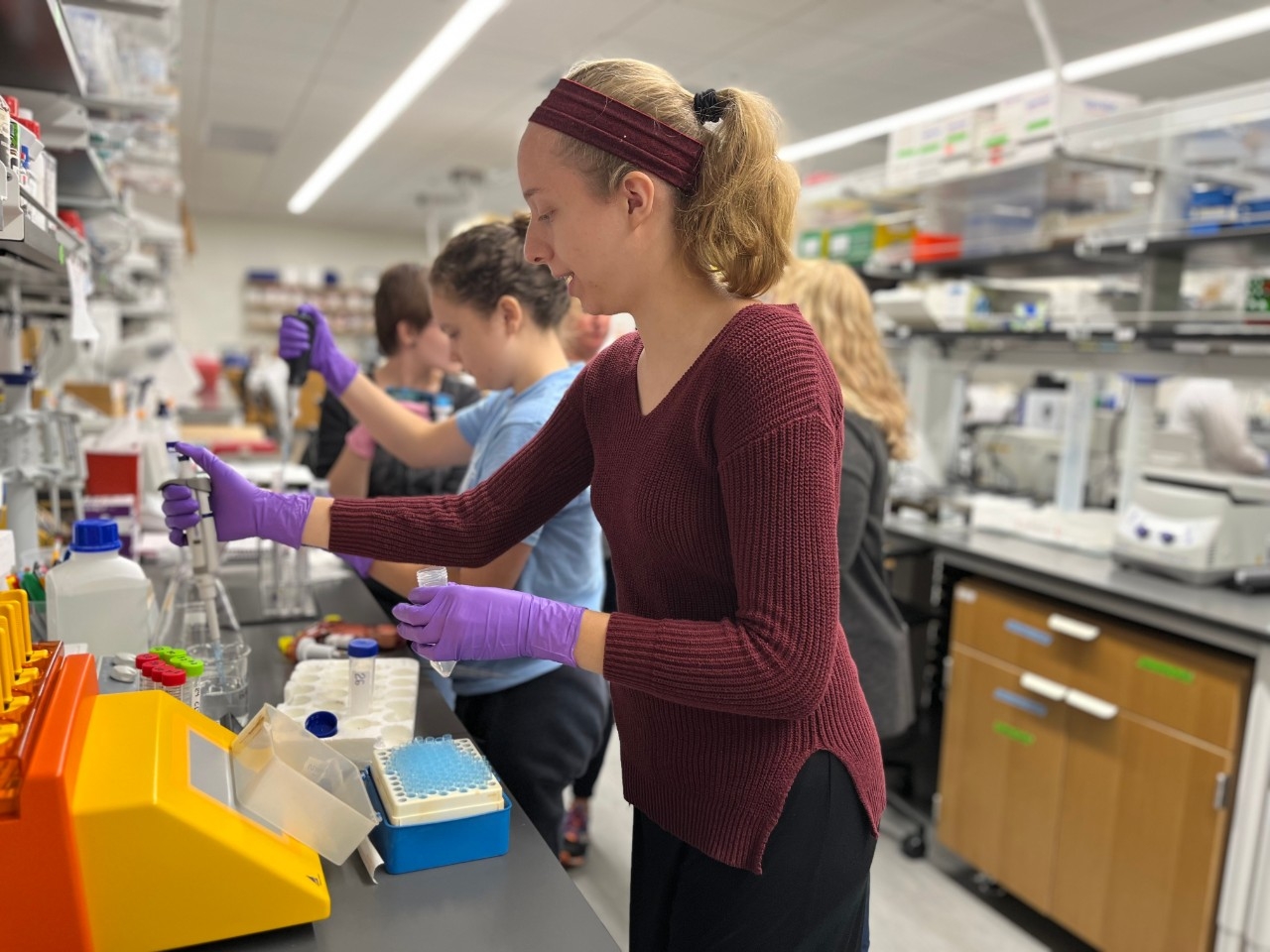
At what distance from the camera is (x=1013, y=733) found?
2424 mm

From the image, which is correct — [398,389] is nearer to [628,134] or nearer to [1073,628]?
[628,134]

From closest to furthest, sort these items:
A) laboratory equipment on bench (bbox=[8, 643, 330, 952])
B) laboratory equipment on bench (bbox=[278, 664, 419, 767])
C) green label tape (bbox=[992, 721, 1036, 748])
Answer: laboratory equipment on bench (bbox=[8, 643, 330, 952])
laboratory equipment on bench (bbox=[278, 664, 419, 767])
green label tape (bbox=[992, 721, 1036, 748])

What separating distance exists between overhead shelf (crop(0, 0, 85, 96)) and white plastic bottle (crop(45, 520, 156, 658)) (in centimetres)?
69

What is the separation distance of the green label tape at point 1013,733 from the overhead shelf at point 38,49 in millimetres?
2508

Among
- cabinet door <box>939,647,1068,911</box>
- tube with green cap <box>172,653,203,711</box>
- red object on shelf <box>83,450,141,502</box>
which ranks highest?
red object on shelf <box>83,450,141,502</box>

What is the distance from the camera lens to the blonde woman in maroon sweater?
85 cm

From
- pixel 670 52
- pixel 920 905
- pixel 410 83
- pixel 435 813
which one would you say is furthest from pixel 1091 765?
pixel 410 83

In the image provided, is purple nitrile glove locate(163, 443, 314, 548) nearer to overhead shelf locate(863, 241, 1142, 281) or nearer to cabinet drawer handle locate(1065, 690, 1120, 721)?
cabinet drawer handle locate(1065, 690, 1120, 721)

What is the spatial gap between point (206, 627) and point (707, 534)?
919 mm

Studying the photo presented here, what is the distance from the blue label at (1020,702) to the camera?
234 centimetres

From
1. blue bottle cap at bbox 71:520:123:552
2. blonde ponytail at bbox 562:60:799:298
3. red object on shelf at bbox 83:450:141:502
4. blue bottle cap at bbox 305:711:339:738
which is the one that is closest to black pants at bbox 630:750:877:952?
blue bottle cap at bbox 305:711:339:738

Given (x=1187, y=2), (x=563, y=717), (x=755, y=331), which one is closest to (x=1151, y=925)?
(x=563, y=717)

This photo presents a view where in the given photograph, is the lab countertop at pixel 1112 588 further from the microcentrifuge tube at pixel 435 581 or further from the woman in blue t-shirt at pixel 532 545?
the microcentrifuge tube at pixel 435 581

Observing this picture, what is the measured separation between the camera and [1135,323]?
9.34ft
